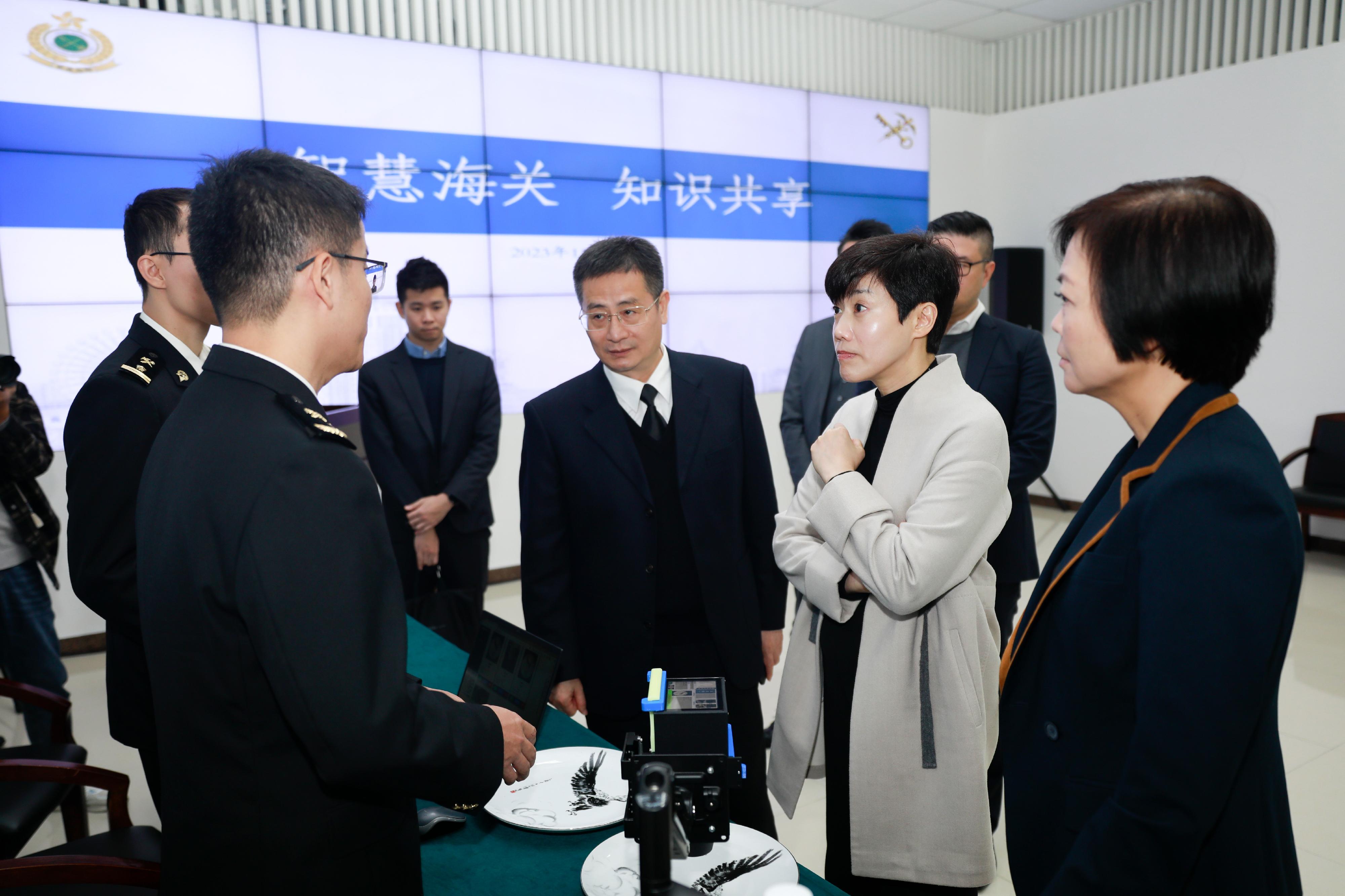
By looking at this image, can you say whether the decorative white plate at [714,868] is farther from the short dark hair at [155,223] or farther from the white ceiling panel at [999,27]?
the white ceiling panel at [999,27]

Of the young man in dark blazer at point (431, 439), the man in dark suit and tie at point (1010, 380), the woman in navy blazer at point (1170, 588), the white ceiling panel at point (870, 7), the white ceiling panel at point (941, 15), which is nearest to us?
the woman in navy blazer at point (1170, 588)

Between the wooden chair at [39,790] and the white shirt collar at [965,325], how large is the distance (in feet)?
9.64

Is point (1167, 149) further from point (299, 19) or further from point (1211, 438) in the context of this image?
point (1211, 438)

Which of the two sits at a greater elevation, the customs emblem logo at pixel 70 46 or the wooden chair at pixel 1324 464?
the customs emblem logo at pixel 70 46

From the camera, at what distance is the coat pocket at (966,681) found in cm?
159

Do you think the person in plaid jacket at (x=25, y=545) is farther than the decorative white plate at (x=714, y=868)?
Yes

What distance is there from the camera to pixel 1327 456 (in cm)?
566

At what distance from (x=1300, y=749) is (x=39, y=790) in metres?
4.18

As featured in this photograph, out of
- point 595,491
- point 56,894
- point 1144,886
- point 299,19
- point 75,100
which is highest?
point 299,19

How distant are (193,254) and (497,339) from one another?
14.8 feet

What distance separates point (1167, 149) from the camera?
20.9ft

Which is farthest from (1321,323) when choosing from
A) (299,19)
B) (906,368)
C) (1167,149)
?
(299,19)

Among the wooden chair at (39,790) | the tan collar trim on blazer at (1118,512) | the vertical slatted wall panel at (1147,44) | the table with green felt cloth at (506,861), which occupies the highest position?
the vertical slatted wall panel at (1147,44)

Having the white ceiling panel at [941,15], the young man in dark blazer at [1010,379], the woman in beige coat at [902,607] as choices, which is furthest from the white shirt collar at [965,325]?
the white ceiling panel at [941,15]
